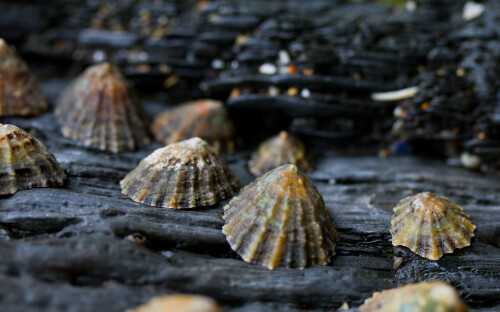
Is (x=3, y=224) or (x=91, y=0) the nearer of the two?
(x=3, y=224)

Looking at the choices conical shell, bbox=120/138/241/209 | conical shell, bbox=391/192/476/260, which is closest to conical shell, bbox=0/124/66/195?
conical shell, bbox=120/138/241/209

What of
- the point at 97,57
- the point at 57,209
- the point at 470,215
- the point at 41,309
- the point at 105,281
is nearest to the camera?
the point at 41,309

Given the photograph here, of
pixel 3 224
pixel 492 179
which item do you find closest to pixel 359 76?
pixel 492 179

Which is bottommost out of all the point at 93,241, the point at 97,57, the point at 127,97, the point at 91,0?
the point at 93,241

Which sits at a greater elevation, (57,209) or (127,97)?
(127,97)

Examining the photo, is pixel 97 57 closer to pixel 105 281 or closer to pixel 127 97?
pixel 127 97

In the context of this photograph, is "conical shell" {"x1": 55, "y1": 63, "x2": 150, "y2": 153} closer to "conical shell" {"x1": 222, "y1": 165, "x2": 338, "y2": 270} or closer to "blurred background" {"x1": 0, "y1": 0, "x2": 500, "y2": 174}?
"blurred background" {"x1": 0, "y1": 0, "x2": 500, "y2": 174}

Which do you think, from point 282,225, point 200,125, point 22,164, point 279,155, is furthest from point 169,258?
point 200,125

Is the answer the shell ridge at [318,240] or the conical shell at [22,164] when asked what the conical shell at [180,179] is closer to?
the conical shell at [22,164]
